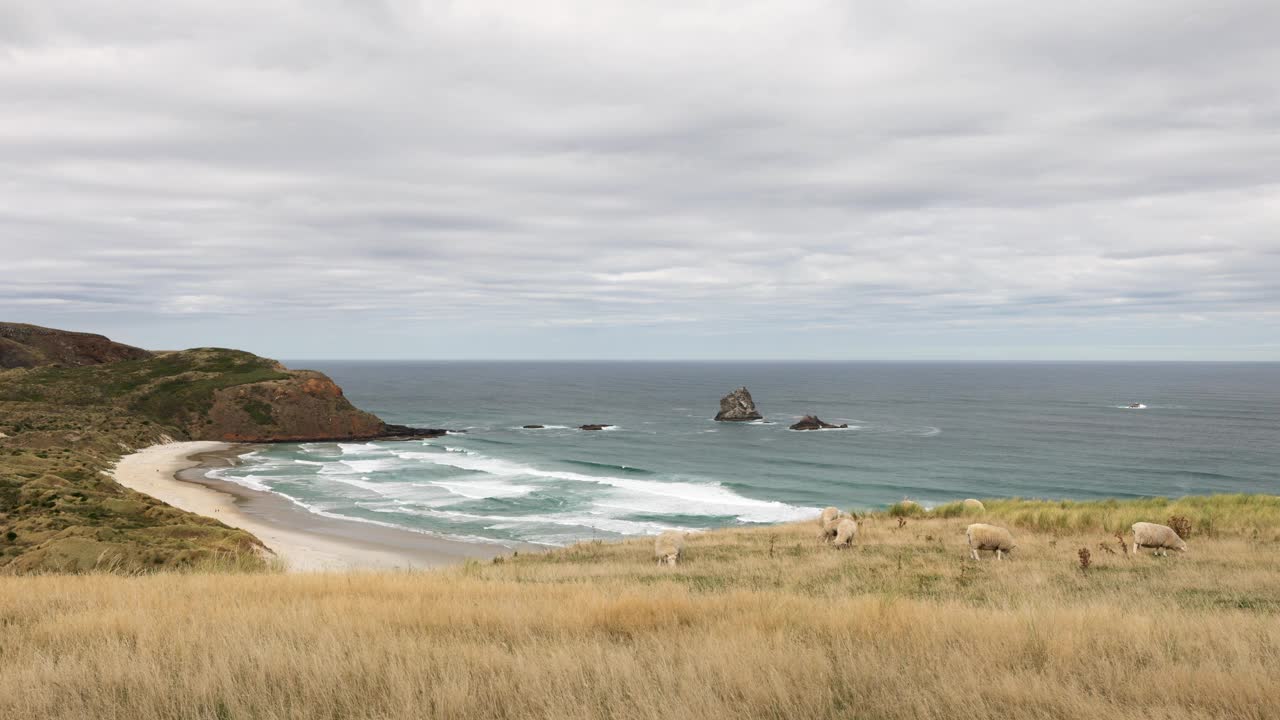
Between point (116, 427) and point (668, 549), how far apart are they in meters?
80.3

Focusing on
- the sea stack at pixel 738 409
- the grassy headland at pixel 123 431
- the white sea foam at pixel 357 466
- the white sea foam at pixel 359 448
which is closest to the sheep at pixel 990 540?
the grassy headland at pixel 123 431

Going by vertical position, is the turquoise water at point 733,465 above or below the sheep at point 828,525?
below

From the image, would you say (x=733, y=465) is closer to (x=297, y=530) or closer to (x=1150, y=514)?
(x=297, y=530)

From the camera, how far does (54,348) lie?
11825 centimetres

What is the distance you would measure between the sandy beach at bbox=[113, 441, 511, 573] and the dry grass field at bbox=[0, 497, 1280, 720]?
49.5ft

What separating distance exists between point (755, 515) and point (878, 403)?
4083 inches

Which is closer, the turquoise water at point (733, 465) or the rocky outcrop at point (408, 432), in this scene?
the turquoise water at point (733, 465)

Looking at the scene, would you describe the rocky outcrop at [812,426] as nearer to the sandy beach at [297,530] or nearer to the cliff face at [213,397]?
the cliff face at [213,397]

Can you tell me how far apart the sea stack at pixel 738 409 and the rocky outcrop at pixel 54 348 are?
95541mm

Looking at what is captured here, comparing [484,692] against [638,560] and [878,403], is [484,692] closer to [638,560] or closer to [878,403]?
[638,560]

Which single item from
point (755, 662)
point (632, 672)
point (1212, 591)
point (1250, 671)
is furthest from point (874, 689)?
point (1212, 591)

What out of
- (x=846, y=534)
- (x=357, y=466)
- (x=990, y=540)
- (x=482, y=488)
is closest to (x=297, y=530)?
(x=482, y=488)

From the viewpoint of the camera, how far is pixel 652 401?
15250cm

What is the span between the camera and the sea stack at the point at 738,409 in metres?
110
